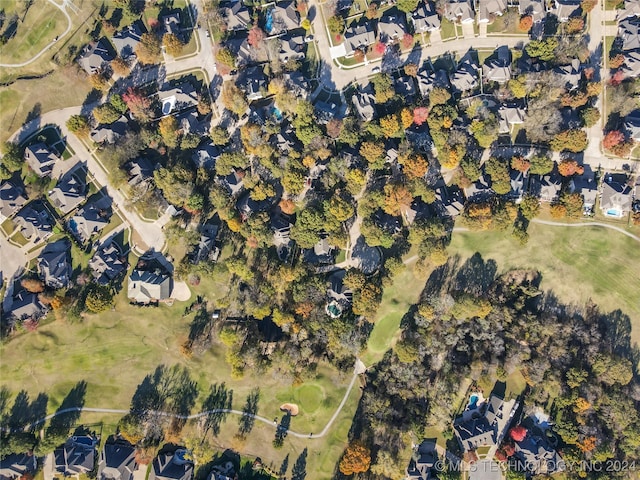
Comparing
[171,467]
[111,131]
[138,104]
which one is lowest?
[171,467]

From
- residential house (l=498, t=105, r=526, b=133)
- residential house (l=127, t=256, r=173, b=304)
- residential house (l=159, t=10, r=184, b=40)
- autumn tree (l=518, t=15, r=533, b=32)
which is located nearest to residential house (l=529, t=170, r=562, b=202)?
residential house (l=498, t=105, r=526, b=133)

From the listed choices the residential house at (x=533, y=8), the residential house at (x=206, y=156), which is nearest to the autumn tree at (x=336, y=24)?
the residential house at (x=206, y=156)

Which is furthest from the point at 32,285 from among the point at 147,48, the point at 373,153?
the point at 373,153

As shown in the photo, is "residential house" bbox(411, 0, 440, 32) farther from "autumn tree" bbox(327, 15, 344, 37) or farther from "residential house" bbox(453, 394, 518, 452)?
"residential house" bbox(453, 394, 518, 452)

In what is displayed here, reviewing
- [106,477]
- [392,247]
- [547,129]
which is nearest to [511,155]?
[547,129]

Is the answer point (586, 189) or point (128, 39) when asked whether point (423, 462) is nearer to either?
point (586, 189)

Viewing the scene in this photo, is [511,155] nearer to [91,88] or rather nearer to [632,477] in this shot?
[632,477]
